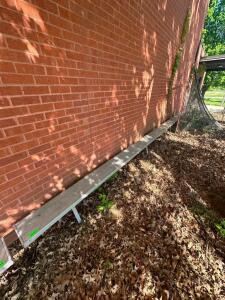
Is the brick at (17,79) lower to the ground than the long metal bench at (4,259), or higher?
higher

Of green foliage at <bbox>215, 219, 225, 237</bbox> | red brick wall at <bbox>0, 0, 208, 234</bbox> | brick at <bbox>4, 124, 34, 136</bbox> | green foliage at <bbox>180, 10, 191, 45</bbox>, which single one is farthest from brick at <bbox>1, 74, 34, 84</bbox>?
green foliage at <bbox>180, 10, 191, 45</bbox>

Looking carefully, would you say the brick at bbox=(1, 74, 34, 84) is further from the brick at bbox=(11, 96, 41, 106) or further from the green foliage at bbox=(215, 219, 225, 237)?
the green foliage at bbox=(215, 219, 225, 237)

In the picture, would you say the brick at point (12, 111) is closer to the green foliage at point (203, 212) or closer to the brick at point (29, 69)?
the brick at point (29, 69)

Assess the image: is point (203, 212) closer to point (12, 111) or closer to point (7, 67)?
point (12, 111)

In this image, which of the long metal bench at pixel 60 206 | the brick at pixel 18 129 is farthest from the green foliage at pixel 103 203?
the brick at pixel 18 129

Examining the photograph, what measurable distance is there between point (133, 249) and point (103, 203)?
85 centimetres

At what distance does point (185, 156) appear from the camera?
4.54 meters

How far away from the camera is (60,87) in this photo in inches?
75.6

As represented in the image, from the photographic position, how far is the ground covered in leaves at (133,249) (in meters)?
1.74

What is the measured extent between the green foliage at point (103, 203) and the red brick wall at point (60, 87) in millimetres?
553

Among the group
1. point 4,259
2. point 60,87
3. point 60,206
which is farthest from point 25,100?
point 4,259

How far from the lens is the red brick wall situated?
1504mm

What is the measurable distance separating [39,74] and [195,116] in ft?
26.5

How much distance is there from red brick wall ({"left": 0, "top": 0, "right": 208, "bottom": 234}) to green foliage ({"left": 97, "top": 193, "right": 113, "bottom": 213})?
0.55 m
